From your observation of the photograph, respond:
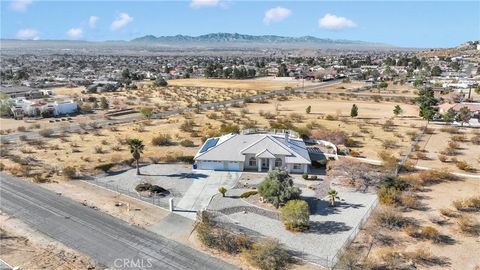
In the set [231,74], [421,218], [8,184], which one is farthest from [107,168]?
[231,74]

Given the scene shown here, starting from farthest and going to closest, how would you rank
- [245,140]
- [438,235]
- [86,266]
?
[245,140] < [438,235] < [86,266]

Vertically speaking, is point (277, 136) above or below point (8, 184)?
above

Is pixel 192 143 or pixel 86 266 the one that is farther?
pixel 192 143

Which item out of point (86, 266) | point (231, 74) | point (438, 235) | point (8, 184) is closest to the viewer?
point (86, 266)


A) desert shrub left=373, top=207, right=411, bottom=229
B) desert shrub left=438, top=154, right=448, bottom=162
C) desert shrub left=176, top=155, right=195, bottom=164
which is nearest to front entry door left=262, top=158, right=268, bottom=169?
desert shrub left=176, top=155, right=195, bottom=164

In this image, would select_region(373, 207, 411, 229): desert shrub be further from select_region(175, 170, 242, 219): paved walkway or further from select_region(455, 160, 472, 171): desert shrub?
select_region(455, 160, 472, 171): desert shrub

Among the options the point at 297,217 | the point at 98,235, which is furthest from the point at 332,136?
the point at 98,235

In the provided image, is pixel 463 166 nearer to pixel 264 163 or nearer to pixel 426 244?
pixel 426 244

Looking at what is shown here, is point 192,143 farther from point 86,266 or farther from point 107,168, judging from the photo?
point 86,266
